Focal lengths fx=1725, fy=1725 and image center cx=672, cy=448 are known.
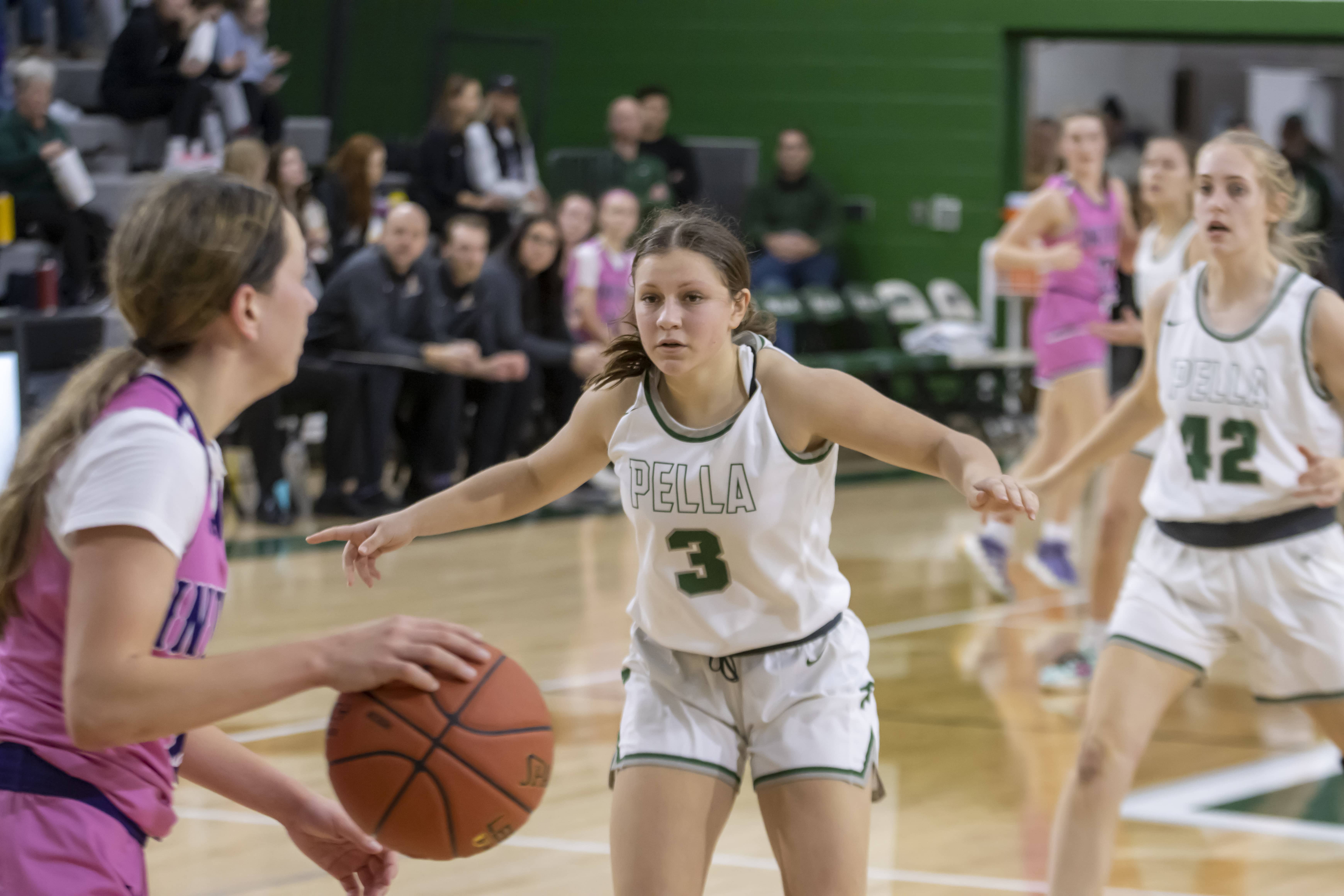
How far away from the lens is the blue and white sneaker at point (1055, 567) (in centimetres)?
793

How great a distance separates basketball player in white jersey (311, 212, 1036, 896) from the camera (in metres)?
2.84

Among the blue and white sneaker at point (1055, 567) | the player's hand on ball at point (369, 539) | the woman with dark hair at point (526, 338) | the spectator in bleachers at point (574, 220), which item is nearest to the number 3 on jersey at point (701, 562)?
the player's hand on ball at point (369, 539)

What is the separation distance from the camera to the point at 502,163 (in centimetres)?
1220

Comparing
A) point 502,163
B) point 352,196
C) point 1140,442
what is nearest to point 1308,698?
point 1140,442

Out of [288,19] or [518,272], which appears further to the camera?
[288,19]

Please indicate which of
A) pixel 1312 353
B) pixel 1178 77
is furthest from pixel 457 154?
pixel 1312 353

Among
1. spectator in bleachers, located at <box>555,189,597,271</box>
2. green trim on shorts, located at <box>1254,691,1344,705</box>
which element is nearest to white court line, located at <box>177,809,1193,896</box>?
green trim on shorts, located at <box>1254,691,1344,705</box>

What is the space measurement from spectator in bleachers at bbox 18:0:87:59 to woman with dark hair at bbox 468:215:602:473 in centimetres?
369

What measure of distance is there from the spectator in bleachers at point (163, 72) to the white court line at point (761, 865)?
6918mm

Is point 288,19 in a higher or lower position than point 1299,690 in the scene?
higher

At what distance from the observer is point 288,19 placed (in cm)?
1443

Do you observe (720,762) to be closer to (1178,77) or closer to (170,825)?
(170,825)

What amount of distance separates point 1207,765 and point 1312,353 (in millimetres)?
1880

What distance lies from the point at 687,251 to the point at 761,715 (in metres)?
0.80
